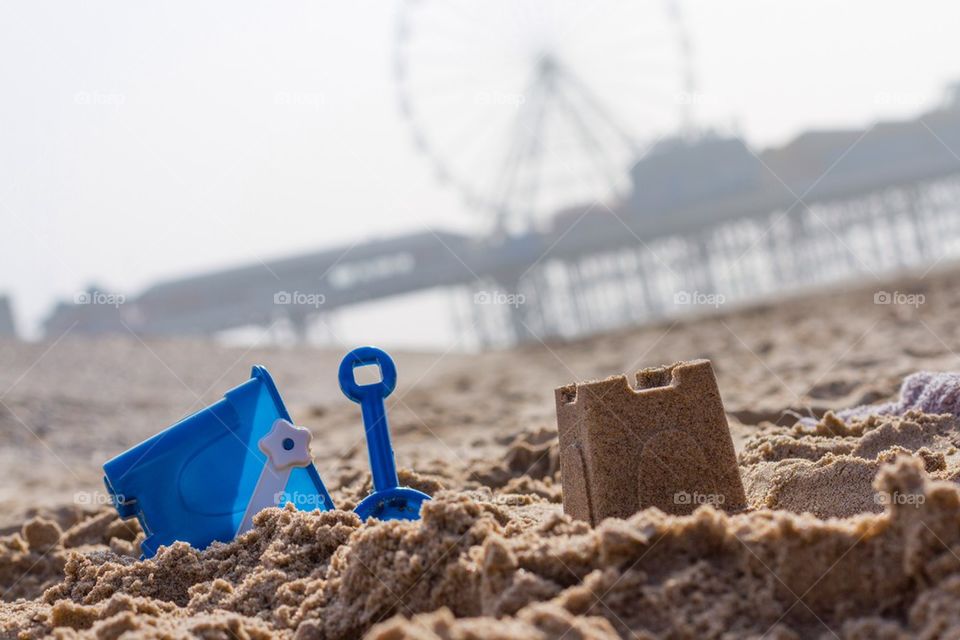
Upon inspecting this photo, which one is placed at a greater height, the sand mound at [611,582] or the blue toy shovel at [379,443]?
the blue toy shovel at [379,443]

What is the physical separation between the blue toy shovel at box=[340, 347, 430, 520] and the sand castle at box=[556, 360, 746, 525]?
1.79 ft

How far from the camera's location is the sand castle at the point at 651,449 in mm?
2940

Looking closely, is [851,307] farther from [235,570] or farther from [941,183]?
[941,183]

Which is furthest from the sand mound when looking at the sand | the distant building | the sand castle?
the distant building

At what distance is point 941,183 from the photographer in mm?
28656

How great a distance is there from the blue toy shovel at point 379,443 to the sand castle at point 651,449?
0.55 meters

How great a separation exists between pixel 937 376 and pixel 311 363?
49.0ft

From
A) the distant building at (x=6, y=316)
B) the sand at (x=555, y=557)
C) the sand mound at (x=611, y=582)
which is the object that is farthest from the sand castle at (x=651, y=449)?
the distant building at (x=6, y=316)

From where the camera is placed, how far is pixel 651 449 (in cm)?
298

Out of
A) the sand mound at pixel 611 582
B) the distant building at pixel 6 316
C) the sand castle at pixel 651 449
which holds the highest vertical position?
the distant building at pixel 6 316

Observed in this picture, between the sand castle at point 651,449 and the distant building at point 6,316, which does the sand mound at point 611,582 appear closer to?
the sand castle at point 651,449

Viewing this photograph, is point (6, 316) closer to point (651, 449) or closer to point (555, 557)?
point (651, 449)

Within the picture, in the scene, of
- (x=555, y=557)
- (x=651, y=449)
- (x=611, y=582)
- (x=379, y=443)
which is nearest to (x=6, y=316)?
(x=379, y=443)

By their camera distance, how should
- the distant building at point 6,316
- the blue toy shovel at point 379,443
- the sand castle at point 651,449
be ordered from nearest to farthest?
the sand castle at point 651,449
the blue toy shovel at point 379,443
the distant building at point 6,316
